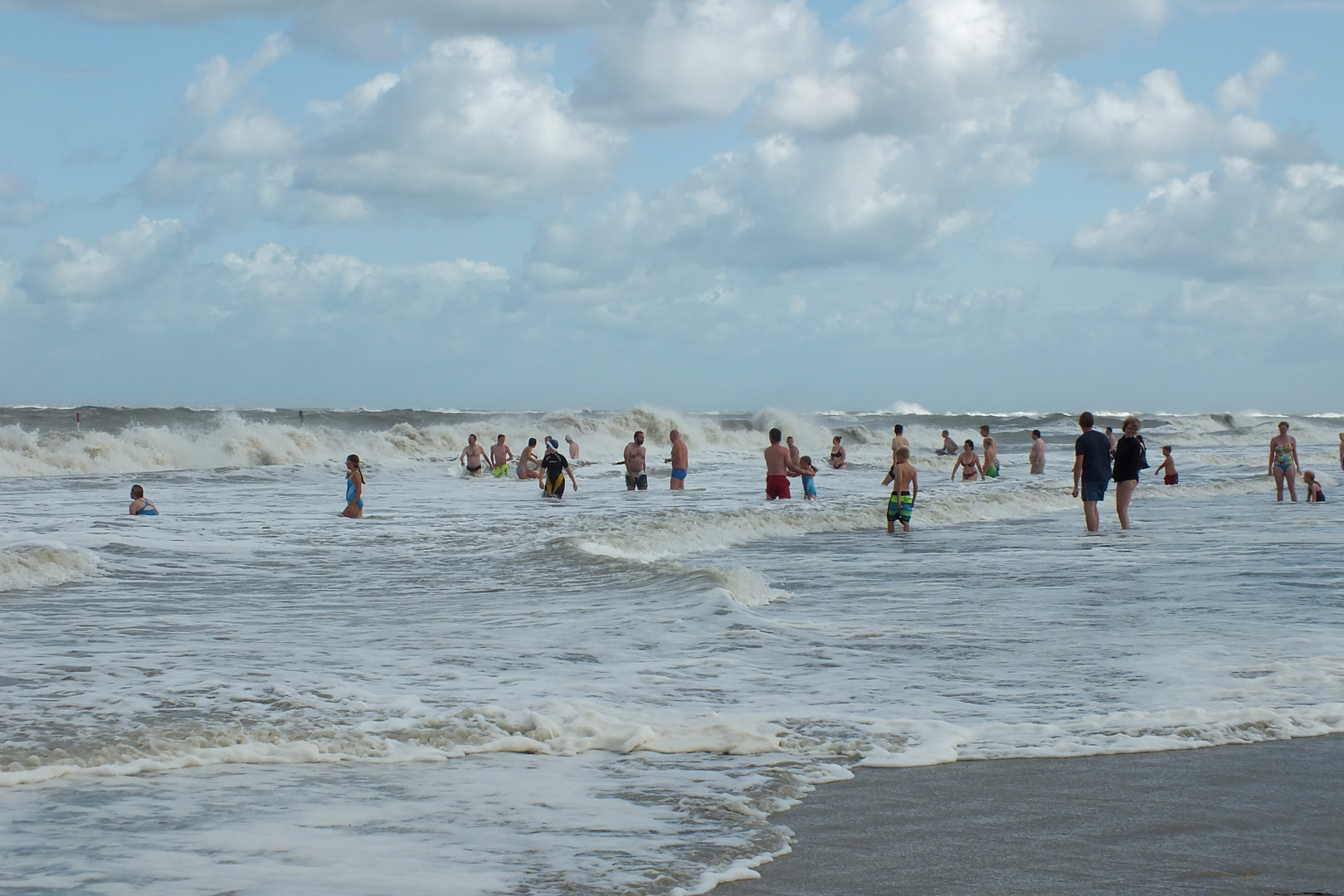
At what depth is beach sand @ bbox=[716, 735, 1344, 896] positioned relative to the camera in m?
4.03

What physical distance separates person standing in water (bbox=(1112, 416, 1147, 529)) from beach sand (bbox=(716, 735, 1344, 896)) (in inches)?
464

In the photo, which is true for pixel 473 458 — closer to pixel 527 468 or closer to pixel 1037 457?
pixel 527 468

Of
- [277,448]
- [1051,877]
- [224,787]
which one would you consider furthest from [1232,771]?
[277,448]

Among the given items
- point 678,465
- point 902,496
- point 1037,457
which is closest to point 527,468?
point 678,465

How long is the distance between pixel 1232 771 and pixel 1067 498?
65.1 ft

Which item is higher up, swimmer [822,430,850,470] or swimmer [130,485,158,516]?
swimmer [822,430,850,470]

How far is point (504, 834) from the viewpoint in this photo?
4613 millimetres

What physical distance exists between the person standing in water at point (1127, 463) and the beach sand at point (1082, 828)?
11.8 meters

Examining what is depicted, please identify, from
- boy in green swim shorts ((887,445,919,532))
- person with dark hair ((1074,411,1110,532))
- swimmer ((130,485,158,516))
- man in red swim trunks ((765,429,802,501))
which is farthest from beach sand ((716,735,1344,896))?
swimmer ((130,485,158,516))

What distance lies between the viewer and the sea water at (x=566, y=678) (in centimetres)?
455

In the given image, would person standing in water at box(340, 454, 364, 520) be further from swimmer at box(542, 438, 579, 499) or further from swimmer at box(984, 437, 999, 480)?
swimmer at box(984, 437, 999, 480)

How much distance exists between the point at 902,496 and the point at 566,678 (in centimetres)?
1176

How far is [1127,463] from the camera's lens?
56.6 feet

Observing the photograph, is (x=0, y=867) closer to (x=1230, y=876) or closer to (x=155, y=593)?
(x=1230, y=876)
